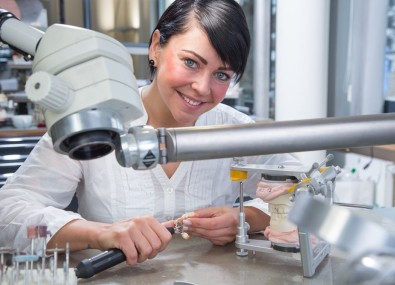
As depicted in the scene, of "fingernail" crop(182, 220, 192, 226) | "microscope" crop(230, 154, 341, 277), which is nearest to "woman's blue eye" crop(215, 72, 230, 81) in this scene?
"microscope" crop(230, 154, 341, 277)

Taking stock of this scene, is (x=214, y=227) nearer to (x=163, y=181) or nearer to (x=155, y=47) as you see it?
(x=163, y=181)

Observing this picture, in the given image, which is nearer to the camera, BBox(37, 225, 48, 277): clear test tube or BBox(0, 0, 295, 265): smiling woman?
BBox(37, 225, 48, 277): clear test tube

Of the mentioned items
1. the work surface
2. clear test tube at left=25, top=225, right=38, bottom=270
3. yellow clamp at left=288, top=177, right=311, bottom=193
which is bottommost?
the work surface

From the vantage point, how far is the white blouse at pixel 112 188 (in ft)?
3.61

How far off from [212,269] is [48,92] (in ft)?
1.68

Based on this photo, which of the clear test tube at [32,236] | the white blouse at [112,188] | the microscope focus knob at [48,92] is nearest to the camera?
the microscope focus knob at [48,92]

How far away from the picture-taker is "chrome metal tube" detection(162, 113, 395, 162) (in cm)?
48

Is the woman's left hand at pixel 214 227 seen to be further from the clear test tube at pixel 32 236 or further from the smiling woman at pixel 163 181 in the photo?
the clear test tube at pixel 32 236

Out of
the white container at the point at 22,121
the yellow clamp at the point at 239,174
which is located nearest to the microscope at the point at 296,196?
the yellow clamp at the point at 239,174

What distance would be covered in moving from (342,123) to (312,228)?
0.72ft

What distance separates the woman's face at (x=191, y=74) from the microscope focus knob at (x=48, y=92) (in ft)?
1.94

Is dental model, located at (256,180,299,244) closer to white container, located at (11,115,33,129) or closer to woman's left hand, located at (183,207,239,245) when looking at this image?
woman's left hand, located at (183,207,239,245)

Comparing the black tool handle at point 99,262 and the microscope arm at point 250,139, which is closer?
the microscope arm at point 250,139

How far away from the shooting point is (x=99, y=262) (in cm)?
81
